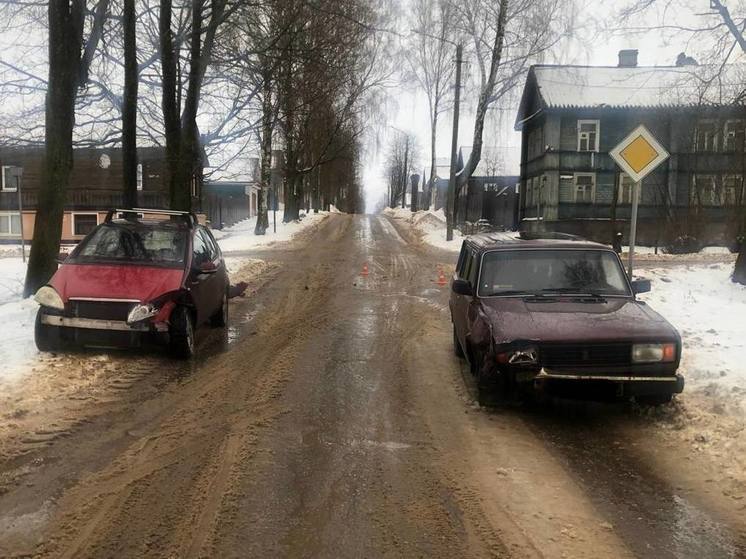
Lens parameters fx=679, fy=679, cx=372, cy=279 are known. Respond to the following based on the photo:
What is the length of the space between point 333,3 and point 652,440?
12693mm

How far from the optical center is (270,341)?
888 cm

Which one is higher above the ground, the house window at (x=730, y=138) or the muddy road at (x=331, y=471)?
the house window at (x=730, y=138)

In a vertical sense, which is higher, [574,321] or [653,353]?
[574,321]

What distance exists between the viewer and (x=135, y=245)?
8.41 m

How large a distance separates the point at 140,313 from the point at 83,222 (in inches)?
1275

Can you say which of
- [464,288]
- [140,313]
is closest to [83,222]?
[140,313]

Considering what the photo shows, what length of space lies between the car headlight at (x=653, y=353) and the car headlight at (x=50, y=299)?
564 cm

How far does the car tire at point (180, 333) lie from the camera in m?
7.44

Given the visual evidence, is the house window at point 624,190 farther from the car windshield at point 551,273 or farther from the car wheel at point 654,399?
the car wheel at point 654,399

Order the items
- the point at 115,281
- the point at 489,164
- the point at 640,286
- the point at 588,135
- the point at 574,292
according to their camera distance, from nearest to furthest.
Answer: the point at 574,292 < the point at 640,286 < the point at 115,281 < the point at 588,135 < the point at 489,164

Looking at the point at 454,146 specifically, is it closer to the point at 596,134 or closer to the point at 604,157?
the point at 596,134

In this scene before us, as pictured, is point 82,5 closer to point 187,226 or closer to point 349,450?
point 187,226

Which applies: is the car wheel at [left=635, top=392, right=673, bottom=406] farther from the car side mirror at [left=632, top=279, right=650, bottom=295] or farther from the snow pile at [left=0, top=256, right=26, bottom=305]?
the snow pile at [left=0, top=256, right=26, bottom=305]

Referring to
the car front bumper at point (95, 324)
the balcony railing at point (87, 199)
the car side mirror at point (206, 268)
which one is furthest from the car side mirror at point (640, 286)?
the balcony railing at point (87, 199)
